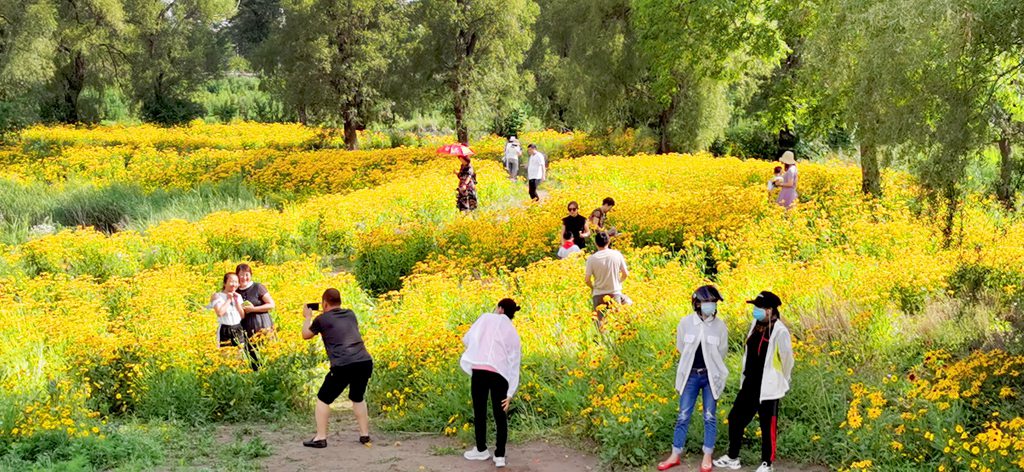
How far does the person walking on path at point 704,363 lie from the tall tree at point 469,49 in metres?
25.8

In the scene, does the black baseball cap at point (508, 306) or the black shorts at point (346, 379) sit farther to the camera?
the black shorts at point (346, 379)

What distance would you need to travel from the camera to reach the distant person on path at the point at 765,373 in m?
6.98

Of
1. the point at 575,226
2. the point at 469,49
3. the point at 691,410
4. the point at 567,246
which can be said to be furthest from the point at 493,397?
the point at 469,49

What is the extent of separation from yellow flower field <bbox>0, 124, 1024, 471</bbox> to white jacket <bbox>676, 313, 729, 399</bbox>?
72 centimetres

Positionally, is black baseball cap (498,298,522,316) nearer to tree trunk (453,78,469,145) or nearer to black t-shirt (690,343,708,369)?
black t-shirt (690,343,708,369)

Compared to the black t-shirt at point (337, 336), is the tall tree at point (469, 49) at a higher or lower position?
higher

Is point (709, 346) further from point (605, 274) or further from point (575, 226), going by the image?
point (575, 226)

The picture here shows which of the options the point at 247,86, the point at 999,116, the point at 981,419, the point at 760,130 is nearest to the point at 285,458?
the point at 981,419

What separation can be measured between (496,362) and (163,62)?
141 ft

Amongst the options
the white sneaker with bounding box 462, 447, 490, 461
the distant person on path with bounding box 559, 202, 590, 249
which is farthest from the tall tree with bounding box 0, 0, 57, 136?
the white sneaker with bounding box 462, 447, 490, 461

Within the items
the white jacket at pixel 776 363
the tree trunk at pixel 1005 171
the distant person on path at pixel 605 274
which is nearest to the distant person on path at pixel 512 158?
the distant person on path at pixel 605 274

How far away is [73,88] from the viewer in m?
47.0

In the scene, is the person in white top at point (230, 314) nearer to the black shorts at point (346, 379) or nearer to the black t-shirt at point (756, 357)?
the black shorts at point (346, 379)

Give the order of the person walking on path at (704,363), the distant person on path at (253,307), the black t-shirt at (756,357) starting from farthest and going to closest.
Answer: the distant person on path at (253,307), the person walking on path at (704,363), the black t-shirt at (756,357)
